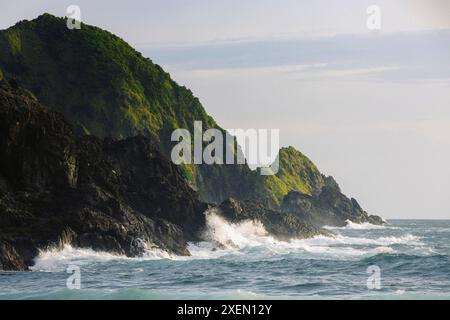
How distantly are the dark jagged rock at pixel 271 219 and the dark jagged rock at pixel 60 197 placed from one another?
14.1 metres

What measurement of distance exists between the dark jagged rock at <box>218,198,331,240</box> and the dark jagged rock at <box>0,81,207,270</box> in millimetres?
14110

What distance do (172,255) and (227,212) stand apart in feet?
84.0

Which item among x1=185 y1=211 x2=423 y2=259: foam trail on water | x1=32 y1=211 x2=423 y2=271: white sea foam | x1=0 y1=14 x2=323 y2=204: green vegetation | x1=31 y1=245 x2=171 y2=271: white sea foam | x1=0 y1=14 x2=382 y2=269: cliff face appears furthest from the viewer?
x1=0 y1=14 x2=323 y2=204: green vegetation

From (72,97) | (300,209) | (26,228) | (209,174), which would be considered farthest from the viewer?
(300,209)

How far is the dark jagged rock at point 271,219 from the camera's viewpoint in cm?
10200

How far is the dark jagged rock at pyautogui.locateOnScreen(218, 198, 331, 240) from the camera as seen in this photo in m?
102

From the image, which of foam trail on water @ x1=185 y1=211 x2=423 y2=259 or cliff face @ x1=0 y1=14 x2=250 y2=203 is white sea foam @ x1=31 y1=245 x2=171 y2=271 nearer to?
foam trail on water @ x1=185 y1=211 x2=423 y2=259

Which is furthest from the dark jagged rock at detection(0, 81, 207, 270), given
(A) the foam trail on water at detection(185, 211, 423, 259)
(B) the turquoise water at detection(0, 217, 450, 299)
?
(A) the foam trail on water at detection(185, 211, 423, 259)

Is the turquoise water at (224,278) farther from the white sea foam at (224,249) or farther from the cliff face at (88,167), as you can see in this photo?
the cliff face at (88,167)

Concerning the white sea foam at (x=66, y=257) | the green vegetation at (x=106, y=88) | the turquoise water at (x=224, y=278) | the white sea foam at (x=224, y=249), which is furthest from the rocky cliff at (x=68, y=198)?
the green vegetation at (x=106, y=88)

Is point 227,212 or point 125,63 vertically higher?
point 125,63
